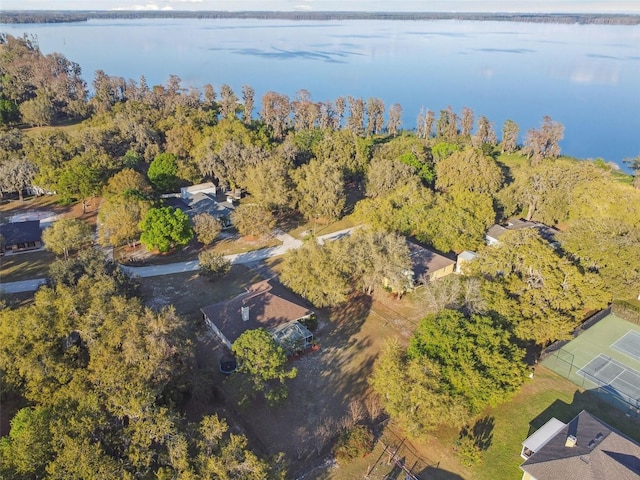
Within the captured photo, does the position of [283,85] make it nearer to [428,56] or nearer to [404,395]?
[428,56]

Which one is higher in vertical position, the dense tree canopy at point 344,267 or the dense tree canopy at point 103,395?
the dense tree canopy at point 103,395

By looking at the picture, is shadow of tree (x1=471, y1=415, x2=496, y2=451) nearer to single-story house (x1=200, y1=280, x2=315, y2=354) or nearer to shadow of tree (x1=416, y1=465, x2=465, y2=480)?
shadow of tree (x1=416, y1=465, x2=465, y2=480)

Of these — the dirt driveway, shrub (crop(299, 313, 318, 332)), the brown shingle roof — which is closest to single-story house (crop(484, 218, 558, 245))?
the dirt driveway

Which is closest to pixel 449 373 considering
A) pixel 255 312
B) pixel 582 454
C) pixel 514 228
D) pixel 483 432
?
pixel 483 432

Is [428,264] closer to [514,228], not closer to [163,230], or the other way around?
[514,228]

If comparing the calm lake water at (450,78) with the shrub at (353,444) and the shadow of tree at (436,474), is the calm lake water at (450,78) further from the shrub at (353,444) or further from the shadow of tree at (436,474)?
the shrub at (353,444)

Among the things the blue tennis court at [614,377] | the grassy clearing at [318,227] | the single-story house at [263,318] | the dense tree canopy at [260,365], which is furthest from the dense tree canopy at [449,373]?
the grassy clearing at [318,227]
